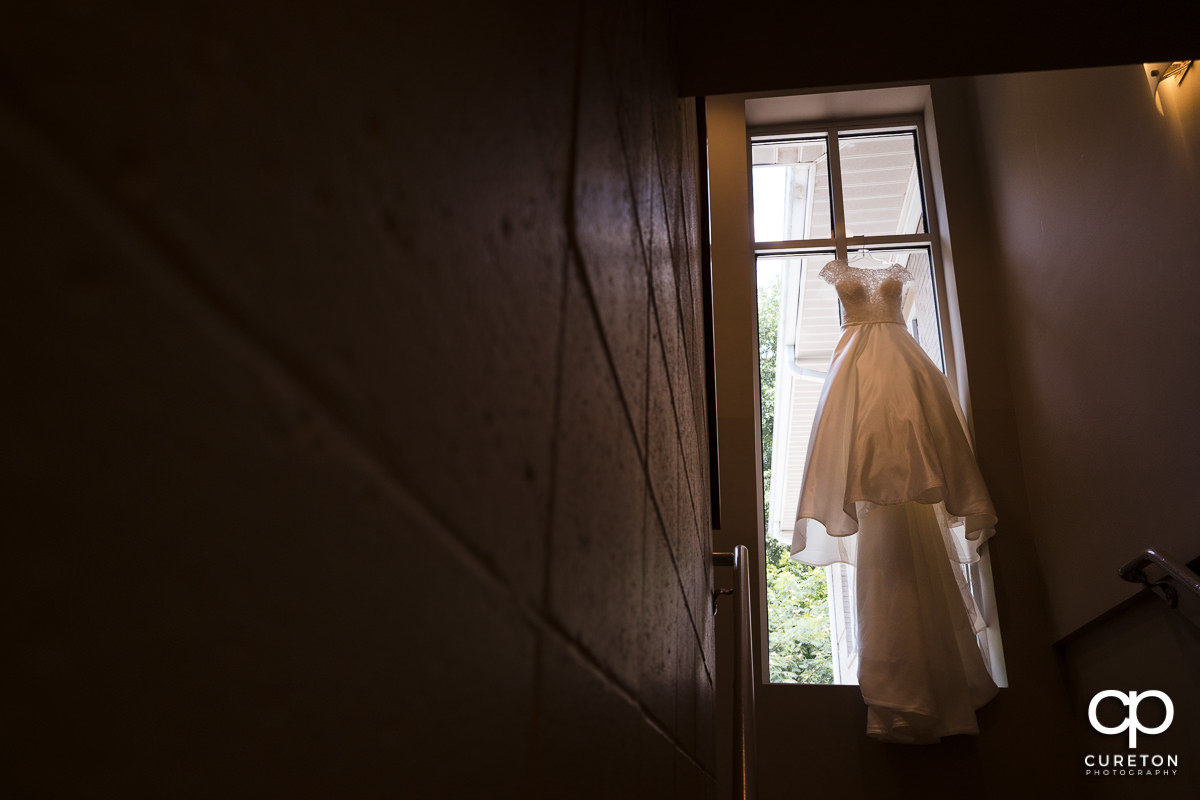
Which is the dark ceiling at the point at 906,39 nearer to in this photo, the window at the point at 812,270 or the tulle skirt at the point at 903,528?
the tulle skirt at the point at 903,528

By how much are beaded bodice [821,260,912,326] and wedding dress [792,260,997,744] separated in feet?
0.54

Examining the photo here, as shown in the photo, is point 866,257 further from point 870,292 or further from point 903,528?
point 903,528

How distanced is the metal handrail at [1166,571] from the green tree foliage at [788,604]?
159cm

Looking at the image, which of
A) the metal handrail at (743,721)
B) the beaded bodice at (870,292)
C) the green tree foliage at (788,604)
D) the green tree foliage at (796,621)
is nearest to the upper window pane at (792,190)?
the green tree foliage at (788,604)

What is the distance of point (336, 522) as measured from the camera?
0.53ft

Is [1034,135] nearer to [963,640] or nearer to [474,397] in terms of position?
[963,640]

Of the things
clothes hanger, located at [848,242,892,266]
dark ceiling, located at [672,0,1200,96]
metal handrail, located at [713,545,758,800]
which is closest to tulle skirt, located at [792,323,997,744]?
clothes hanger, located at [848,242,892,266]

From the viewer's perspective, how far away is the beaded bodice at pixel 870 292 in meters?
4.11

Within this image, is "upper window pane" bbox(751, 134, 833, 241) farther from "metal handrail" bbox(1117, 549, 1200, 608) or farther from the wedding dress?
"metal handrail" bbox(1117, 549, 1200, 608)

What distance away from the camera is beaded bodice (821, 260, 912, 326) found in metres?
4.11

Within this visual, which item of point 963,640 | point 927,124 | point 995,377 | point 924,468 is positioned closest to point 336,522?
point 924,468

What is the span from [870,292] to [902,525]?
3.97ft

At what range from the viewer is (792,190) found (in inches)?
196

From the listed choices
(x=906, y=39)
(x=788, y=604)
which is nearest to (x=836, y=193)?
(x=788, y=604)
